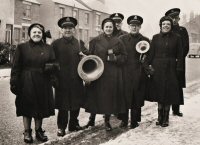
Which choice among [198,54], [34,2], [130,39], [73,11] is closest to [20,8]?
[34,2]

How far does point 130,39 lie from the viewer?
24.7ft

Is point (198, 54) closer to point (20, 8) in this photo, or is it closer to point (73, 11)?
point (73, 11)

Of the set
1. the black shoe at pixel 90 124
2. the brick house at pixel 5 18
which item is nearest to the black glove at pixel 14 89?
the black shoe at pixel 90 124

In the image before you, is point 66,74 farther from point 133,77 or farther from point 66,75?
point 133,77

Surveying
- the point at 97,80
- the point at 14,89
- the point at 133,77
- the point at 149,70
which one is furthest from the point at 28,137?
the point at 149,70

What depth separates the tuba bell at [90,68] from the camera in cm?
677

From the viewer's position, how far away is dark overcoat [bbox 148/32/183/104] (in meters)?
7.44

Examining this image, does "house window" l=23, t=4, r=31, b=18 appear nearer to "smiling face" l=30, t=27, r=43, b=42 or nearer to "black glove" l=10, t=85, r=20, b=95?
"smiling face" l=30, t=27, r=43, b=42

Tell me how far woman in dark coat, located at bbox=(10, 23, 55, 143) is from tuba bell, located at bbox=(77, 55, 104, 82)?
603 millimetres

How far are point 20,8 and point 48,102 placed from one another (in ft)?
100

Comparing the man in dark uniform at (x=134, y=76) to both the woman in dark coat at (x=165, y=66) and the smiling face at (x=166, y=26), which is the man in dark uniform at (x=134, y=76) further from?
the smiling face at (x=166, y=26)

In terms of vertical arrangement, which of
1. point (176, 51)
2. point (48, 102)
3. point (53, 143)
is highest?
point (176, 51)

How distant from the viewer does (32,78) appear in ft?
20.9

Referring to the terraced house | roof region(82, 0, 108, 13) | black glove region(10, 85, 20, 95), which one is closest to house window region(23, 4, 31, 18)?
the terraced house
